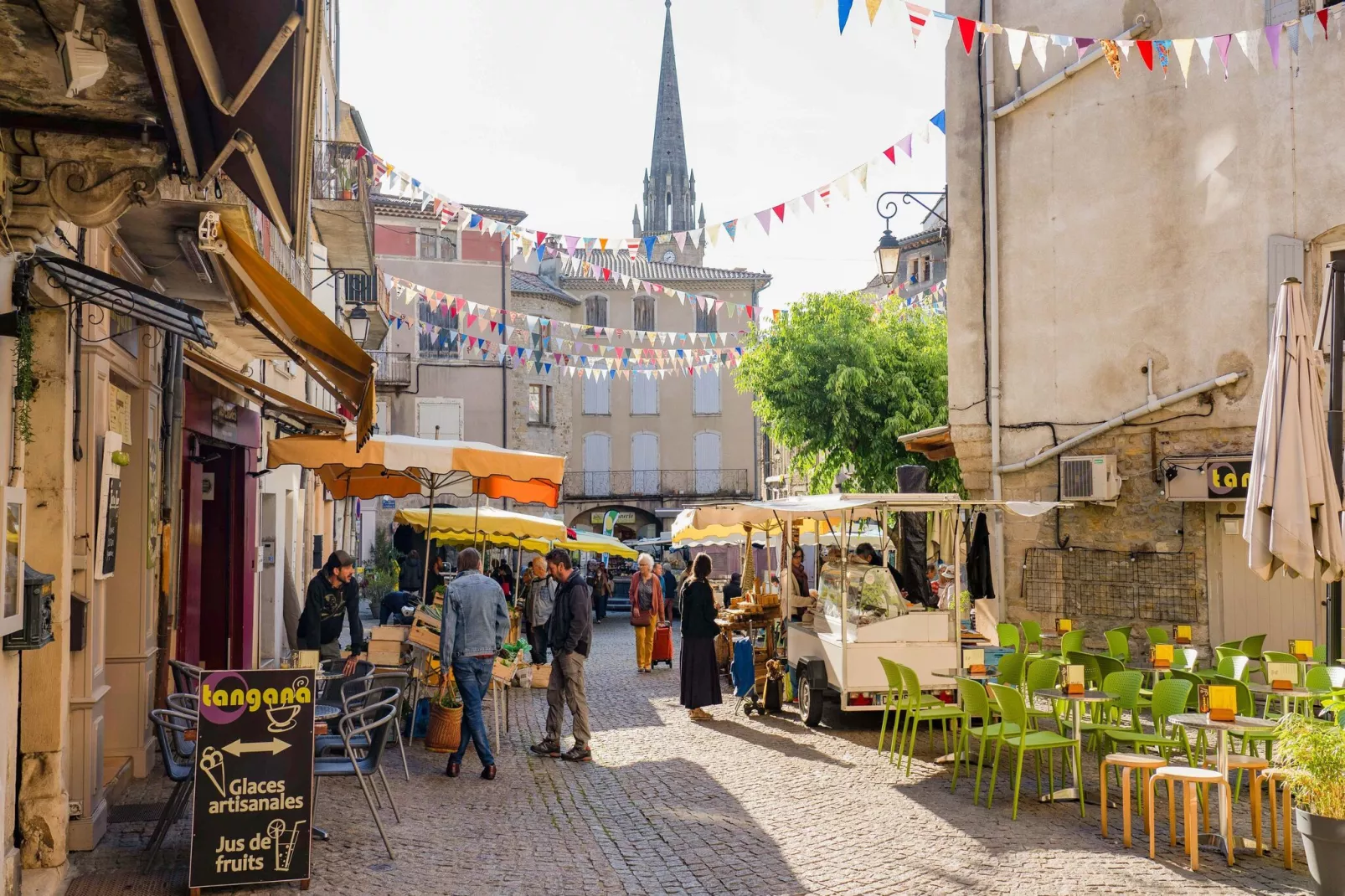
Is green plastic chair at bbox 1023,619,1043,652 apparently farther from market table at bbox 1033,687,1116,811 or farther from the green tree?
the green tree

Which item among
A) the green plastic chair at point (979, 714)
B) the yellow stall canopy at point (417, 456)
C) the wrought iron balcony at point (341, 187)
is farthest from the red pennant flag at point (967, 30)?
the wrought iron balcony at point (341, 187)

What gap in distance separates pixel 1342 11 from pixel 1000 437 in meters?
6.19

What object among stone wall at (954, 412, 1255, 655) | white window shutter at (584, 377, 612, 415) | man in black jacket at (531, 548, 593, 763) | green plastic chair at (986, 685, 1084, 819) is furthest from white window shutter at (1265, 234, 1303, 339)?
white window shutter at (584, 377, 612, 415)

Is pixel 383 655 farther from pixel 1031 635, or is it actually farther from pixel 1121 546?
pixel 1121 546

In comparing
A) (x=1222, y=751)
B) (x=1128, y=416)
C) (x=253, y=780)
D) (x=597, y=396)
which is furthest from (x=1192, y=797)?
(x=597, y=396)

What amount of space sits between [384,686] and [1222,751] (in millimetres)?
5227

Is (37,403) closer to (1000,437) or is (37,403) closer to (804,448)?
(1000,437)

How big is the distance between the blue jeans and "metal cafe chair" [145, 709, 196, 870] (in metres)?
2.80

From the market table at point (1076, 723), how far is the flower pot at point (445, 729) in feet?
15.2

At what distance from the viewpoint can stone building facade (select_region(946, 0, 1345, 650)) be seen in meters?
14.2

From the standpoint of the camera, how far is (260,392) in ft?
36.6

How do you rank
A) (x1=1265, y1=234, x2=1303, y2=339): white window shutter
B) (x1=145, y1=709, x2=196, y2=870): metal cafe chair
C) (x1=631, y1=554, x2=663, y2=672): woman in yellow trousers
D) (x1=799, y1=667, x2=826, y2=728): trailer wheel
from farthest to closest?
(x1=631, y1=554, x2=663, y2=672): woman in yellow trousers → (x1=1265, y1=234, x2=1303, y2=339): white window shutter → (x1=799, y1=667, x2=826, y2=728): trailer wheel → (x1=145, y1=709, x2=196, y2=870): metal cafe chair

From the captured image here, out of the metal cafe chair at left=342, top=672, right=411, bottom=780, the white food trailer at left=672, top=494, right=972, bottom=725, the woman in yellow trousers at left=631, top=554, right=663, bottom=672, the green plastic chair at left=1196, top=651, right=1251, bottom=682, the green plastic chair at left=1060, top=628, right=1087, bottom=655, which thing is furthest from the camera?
the woman in yellow trousers at left=631, top=554, right=663, bottom=672

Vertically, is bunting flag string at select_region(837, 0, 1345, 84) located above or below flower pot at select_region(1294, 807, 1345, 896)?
above
